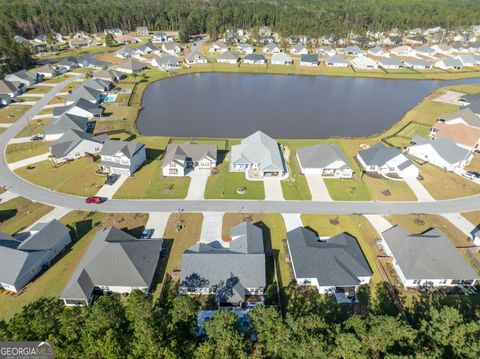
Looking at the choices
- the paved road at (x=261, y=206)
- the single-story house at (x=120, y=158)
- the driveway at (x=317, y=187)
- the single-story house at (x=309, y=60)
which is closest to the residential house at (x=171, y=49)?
the single-story house at (x=309, y=60)

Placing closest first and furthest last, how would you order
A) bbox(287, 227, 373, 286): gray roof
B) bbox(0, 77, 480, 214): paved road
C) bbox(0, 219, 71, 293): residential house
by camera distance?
bbox(0, 219, 71, 293): residential house < bbox(287, 227, 373, 286): gray roof < bbox(0, 77, 480, 214): paved road

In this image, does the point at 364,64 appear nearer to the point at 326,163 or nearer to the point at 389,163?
the point at 389,163

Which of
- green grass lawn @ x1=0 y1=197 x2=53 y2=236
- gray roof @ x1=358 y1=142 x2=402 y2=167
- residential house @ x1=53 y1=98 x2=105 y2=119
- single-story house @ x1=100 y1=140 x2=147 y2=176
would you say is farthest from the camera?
residential house @ x1=53 y1=98 x2=105 y2=119

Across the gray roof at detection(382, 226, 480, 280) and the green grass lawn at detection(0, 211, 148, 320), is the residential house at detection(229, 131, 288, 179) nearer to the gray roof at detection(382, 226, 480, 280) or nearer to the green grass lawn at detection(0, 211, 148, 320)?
the green grass lawn at detection(0, 211, 148, 320)

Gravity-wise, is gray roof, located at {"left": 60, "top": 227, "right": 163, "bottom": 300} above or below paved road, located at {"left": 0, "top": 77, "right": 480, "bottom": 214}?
above

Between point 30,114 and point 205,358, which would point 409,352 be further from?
point 30,114

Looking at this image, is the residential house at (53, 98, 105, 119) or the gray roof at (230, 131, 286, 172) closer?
the gray roof at (230, 131, 286, 172)

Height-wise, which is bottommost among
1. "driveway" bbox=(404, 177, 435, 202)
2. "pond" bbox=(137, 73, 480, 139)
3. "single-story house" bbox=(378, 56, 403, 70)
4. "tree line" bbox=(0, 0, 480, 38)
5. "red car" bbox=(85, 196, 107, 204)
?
"pond" bbox=(137, 73, 480, 139)

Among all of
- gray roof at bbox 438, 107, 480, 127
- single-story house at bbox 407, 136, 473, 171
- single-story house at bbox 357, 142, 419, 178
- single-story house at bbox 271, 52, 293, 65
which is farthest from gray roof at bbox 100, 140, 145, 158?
single-story house at bbox 271, 52, 293, 65

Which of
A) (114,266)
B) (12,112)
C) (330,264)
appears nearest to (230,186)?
(330,264)
